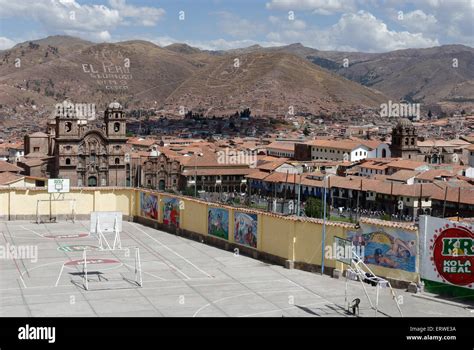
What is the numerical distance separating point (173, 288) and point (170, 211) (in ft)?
43.4

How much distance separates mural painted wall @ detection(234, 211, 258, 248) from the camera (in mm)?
32594

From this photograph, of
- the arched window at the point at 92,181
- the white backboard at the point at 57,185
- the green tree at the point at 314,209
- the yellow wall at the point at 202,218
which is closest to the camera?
the yellow wall at the point at 202,218

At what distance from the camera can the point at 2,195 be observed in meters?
42.7

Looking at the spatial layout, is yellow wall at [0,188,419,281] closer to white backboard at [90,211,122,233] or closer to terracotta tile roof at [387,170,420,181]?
white backboard at [90,211,122,233]

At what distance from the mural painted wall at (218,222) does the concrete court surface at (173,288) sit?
782 millimetres

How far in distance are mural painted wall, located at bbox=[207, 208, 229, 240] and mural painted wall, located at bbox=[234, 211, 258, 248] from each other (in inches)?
30.9

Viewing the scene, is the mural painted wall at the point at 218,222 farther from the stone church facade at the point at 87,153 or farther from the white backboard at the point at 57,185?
the stone church facade at the point at 87,153

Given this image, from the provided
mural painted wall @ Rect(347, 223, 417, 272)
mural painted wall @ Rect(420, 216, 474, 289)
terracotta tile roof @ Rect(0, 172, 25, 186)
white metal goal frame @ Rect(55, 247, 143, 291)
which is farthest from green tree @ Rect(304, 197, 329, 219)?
mural painted wall @ Rect(420, 216, 474, 289)

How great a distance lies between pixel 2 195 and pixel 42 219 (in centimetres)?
263

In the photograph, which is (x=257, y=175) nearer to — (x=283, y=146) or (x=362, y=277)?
(x=283, y=146)

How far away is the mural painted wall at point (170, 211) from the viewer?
39.3 meters

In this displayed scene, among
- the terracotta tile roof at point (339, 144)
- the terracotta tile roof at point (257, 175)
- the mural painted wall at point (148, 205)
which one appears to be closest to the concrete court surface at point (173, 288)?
the mural painted wall at point (148, 205)

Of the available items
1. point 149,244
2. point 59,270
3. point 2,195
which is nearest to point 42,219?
point 2,195
